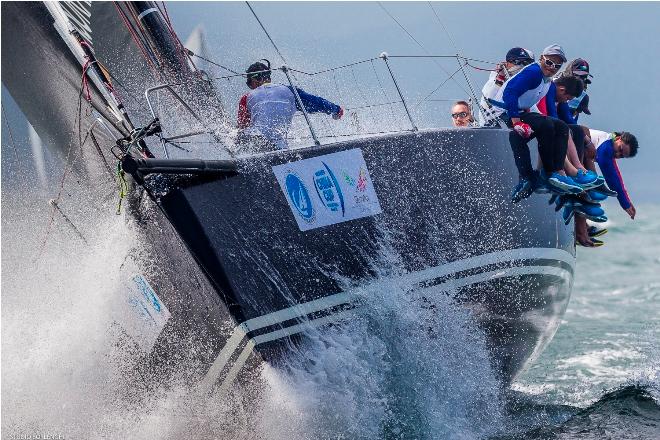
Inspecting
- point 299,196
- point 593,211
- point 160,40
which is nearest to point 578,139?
point 593,211

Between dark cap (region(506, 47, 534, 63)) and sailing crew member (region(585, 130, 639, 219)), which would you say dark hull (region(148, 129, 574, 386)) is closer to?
dark cap (region(506, 47, 534, 63))

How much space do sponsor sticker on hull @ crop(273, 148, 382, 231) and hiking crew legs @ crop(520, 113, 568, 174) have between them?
1.41 meters

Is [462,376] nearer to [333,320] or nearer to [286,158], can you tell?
[333,320]

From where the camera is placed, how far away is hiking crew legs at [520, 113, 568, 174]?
201 inches

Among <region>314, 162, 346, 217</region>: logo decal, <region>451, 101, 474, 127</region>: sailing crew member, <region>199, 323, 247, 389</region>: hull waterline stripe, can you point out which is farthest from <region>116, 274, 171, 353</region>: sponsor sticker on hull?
<region>451, 101, 474, 127</region>: sailing crew member

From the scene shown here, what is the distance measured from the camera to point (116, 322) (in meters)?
4.64

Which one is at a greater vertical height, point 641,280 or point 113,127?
point 113,127

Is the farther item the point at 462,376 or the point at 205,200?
the point at 462,376

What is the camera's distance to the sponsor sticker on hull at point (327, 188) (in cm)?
413

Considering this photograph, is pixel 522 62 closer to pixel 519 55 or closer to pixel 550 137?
pixel 519 55

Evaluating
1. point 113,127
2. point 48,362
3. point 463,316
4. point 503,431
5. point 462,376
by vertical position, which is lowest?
point 503,431

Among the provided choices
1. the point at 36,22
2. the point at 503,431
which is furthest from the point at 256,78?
the point at 503,431

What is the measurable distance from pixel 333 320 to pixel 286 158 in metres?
0.87

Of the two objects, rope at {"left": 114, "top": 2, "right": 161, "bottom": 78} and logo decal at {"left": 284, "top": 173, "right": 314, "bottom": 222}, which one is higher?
rope at {"left": 114, "top": 2, "right": 161, "bottom": 78}
